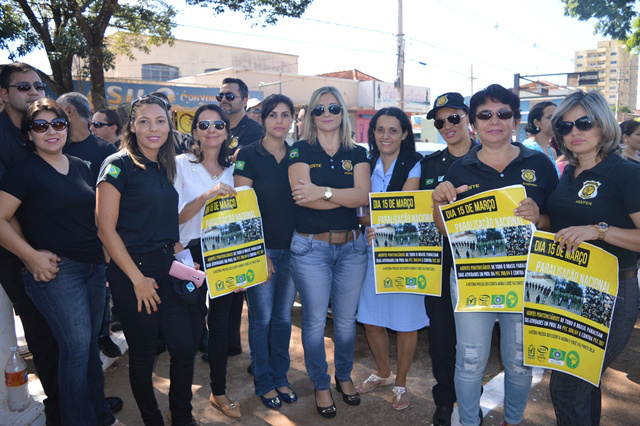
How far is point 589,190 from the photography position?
2.58m

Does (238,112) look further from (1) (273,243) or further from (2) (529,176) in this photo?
(2) (529,176)

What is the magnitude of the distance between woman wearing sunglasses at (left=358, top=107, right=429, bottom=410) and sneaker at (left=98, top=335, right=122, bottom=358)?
245 centimetres

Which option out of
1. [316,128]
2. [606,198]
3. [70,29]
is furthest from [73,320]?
[70,29]

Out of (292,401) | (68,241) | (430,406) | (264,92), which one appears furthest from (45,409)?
(264,92)

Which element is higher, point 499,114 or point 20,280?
point 499,114

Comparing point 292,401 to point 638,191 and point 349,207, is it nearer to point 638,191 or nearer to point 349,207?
point 349,207

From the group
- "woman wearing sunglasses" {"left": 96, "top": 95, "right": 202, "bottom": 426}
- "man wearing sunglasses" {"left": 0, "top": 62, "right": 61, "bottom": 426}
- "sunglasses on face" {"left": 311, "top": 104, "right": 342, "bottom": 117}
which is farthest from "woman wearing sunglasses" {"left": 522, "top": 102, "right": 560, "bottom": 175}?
"man wearing sunglasses" {"left": 0, "top": 62, "right": 61, "bottom": 426}

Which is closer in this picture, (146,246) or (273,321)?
(146,246)

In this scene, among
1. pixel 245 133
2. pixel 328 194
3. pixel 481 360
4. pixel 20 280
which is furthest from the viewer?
pixel 245 133

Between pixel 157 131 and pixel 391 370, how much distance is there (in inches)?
116

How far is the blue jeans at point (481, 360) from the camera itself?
9.86 feet

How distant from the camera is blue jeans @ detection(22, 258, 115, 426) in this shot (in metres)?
2.95

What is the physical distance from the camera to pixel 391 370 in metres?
Result: 4.41

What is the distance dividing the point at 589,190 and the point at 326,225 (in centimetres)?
170
